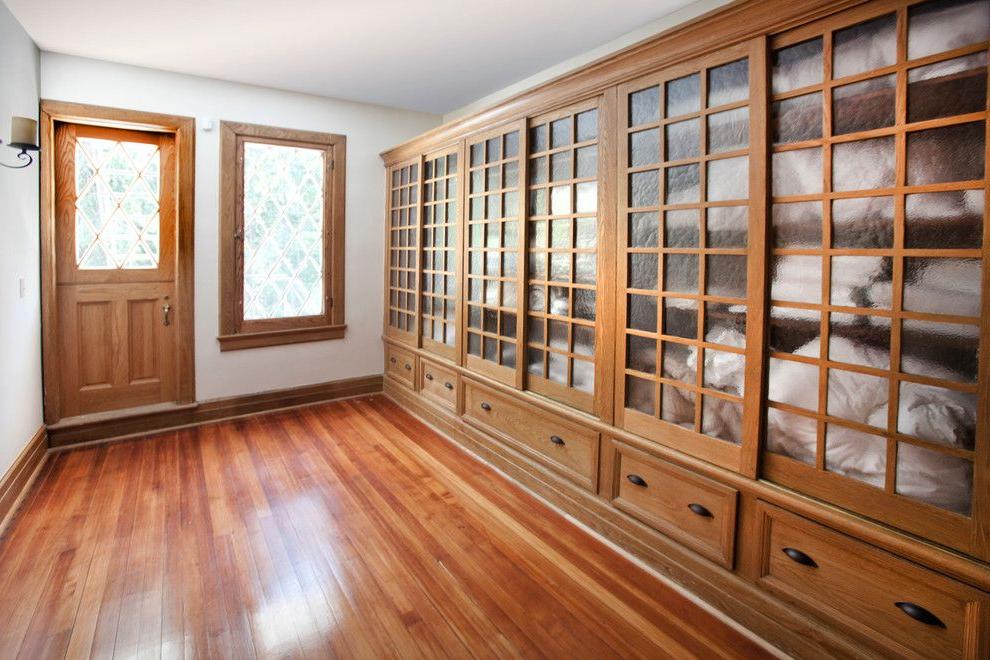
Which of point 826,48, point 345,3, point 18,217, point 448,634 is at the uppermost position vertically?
point 345,3

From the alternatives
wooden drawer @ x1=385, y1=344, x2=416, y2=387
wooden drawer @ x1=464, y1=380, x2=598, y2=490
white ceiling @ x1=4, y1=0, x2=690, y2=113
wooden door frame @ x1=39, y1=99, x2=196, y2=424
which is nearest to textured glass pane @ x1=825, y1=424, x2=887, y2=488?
wooden drawer @ x1=464, y1=380, x2=598, y2=490

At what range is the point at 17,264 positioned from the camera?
9.77 feet

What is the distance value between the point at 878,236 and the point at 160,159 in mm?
4304

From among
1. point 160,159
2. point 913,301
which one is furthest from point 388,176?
point 913,301

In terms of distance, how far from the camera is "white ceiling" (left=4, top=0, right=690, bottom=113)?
2777 millimetres

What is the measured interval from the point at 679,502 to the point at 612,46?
→ 2535 mm

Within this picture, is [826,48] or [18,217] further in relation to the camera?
[18,217]

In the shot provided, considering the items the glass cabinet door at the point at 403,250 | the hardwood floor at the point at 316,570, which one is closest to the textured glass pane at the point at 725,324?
the hardwood floor at the point at 316,570

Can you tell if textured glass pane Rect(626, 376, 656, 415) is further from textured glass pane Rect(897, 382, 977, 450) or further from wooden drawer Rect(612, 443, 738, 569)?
textured glass pane Rect(897, 382, 977, 450)

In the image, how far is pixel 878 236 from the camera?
1.61 meters

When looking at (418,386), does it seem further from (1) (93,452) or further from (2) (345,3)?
(2) (345,3)

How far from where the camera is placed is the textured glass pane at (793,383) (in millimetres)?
1784

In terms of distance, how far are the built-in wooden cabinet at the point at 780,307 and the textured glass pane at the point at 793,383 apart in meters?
0.01

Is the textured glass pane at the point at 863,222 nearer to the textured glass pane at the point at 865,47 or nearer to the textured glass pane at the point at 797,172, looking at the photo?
the textured glass pane at the point at 797,172
